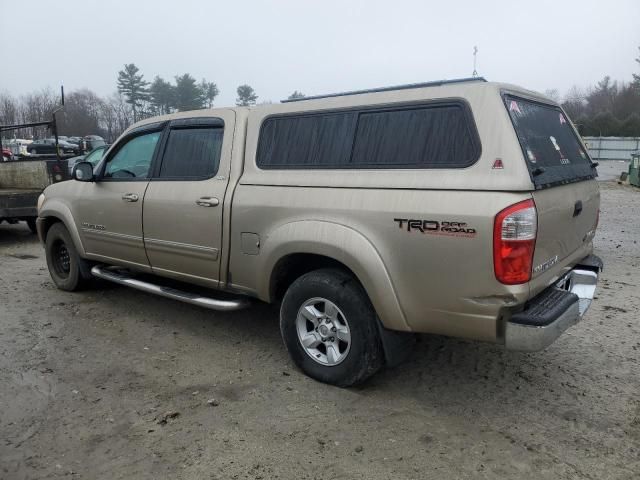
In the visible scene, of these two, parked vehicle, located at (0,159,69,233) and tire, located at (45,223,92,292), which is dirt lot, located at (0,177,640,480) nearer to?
tire, located at (45,223,92,292)

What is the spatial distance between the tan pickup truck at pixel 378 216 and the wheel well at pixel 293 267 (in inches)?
0.5

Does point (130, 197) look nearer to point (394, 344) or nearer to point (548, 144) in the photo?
point (394, 344)

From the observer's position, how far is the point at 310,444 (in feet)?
9.73

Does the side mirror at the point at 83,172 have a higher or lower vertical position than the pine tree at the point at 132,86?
lower

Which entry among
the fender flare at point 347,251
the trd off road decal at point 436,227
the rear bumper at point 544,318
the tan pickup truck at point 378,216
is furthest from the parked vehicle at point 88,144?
the rear bumper at point 544,318

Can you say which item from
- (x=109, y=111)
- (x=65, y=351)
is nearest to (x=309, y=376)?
(x=65, y=351)

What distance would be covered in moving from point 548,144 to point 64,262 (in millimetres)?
5209

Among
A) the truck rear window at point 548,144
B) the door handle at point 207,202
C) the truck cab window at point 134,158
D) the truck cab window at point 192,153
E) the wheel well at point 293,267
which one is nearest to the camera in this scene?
the truck rear window at point 548,144

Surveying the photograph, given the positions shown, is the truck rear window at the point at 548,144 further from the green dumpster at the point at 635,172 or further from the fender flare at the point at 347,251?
the green dumpster at the point at 635,172

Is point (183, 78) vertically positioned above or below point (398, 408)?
above

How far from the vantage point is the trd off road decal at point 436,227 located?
2.83 m

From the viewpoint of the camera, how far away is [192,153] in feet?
14.3

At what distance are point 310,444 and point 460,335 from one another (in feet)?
3.49

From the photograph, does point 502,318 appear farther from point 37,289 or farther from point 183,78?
point 183,78
